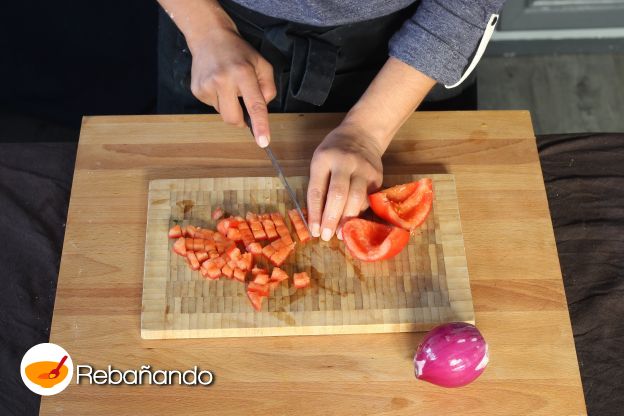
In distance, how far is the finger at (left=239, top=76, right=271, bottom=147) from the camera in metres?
1.66

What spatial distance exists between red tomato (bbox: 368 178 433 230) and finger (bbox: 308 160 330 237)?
0.11m

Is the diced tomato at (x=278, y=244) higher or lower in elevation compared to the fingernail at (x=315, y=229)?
lower

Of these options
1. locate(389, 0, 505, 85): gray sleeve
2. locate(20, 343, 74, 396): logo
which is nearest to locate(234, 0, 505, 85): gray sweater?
locate(389, 0, 505, 85): gray sleeve

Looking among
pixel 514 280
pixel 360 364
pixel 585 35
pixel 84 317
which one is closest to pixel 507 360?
pixel 514 280

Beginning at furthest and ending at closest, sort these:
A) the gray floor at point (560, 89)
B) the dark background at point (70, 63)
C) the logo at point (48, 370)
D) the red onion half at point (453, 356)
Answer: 1. the gray floor at point (560, 89)
2. the dark background at point (70, 63)
3. the logo at point (48, 370)
4. the red onion half at point (453, 356)

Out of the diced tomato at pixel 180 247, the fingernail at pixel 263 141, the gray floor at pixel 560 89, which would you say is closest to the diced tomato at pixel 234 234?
the diced tomato at pixel 180 247

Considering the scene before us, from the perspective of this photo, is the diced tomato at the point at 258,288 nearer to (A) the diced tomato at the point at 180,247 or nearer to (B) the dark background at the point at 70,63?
(A) the diced tomato at the point at 180,247

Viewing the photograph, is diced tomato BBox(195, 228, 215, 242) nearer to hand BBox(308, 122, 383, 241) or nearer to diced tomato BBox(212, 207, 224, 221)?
diced tomato BBox(212, 207, 224, 221)

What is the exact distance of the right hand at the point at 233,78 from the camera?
1.68 meters

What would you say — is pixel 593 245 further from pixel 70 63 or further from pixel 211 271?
pixel 70 63

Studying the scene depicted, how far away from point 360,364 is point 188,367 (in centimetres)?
36

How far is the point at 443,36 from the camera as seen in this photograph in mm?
1656

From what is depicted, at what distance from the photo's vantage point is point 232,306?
5.03ft

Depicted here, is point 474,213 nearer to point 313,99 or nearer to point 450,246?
point 450,246
